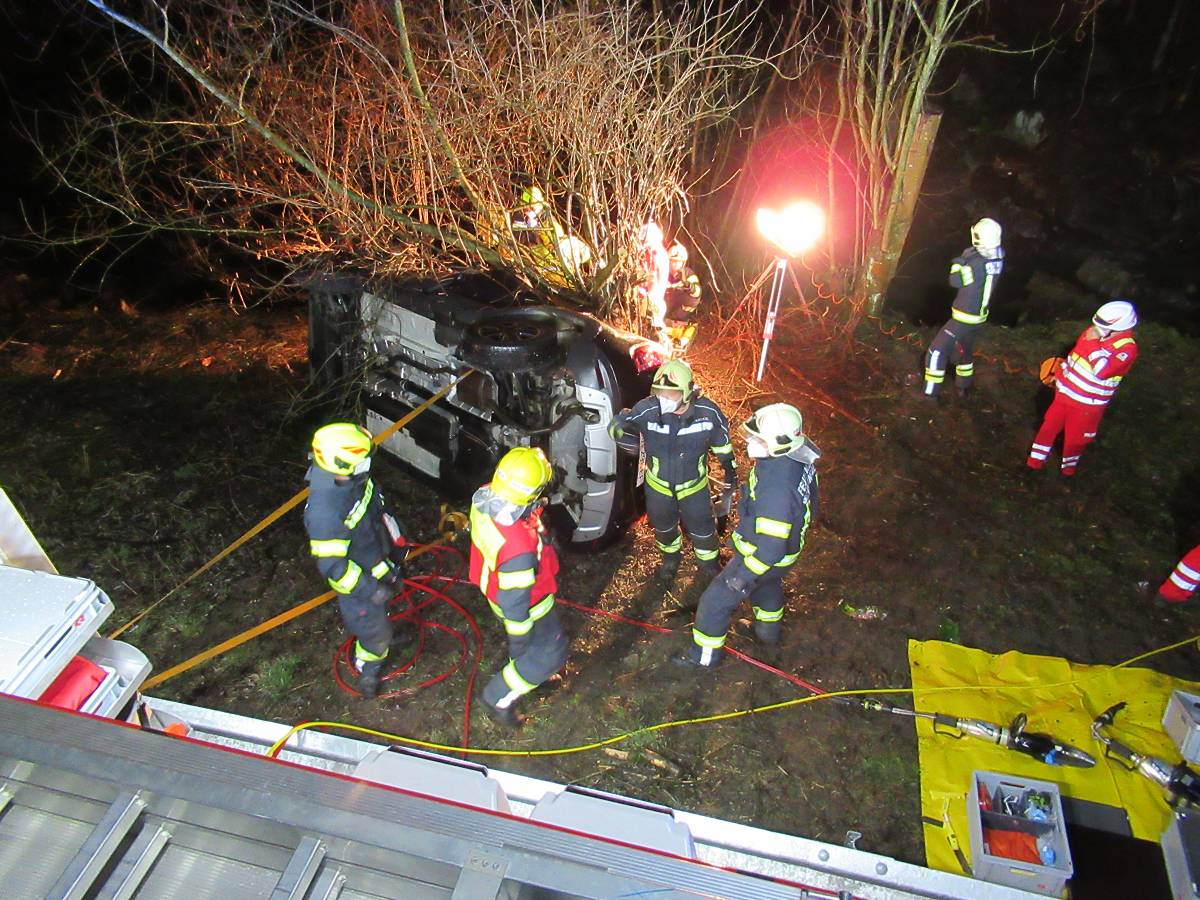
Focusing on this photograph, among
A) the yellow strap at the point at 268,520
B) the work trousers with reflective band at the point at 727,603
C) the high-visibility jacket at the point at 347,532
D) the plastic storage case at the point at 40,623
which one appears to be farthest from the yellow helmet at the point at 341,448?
the work trousers with reflective band at the point at 727,603

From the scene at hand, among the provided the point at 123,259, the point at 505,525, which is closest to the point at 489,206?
the point at 505,525

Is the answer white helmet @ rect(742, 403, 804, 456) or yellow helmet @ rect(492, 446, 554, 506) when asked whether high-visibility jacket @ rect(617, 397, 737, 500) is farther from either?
yellow helmet @ rect(492, 446, 554, 506)

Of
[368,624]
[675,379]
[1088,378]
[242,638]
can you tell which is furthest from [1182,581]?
[242,638]

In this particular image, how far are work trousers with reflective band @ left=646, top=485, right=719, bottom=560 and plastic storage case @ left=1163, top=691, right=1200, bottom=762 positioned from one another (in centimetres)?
300

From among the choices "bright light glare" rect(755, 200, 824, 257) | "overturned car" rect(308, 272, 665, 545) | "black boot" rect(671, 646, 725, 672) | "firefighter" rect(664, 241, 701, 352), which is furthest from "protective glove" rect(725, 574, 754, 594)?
"bright light glare" rect(755, 200, 824, 257)

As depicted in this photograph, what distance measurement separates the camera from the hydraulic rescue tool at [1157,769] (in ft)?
15.0

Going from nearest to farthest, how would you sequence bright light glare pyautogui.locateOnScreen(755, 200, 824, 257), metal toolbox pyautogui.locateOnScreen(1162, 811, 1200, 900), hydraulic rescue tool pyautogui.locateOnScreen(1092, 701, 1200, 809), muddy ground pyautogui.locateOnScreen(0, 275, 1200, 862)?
metal toolbox pyautogui.locateOnScreen(1162, 811, 1200, 900) → hydraulic rescue tool pyautogui.locateOnScreen(1092, 701, 1200, 809) → muddy ground pyautogui.locateOnScreen(0, 275, 1200, 862) → bright light glare pyautogui.locateOnScreen(755, 200, 824, 257)

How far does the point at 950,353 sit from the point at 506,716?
5884 millimetres

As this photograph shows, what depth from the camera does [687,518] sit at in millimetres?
5773

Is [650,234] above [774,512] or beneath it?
above

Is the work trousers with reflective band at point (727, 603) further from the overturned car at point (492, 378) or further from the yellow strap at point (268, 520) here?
the yellow strap at point (268, 520)

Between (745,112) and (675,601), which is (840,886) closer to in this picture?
(675,601)

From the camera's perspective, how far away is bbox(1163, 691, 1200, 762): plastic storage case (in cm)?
474

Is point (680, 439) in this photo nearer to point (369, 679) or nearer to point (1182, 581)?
point (369, 679)
